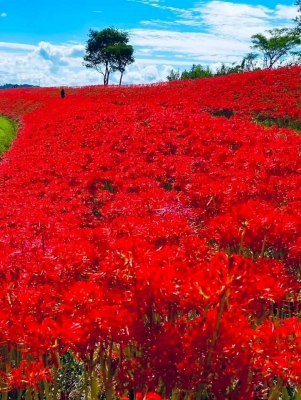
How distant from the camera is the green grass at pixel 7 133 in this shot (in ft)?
73.5

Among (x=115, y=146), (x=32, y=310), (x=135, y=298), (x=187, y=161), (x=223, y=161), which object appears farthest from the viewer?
(x=115, y=146)

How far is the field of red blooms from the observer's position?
2.65 meters

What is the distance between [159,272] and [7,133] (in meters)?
25.7

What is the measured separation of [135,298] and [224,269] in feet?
2.53

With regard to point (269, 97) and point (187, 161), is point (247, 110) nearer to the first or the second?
point (269, 97)

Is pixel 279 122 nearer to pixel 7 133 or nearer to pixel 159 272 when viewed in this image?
pixel 159 272

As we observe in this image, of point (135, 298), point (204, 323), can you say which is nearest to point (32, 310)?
point (135, 298)

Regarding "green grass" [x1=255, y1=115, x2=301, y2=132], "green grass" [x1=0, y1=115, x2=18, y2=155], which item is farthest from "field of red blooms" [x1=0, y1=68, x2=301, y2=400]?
"green grass" [x1=0, y1=115, x2=18, y2=155]

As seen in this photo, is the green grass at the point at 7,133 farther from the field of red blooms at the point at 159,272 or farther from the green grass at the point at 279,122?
the green grass at the point at 279,122

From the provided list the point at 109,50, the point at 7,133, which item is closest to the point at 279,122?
the point at 7,133

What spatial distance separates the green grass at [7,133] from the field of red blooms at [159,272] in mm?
10225

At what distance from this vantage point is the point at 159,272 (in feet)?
9.00

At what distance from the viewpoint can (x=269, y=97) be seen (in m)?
19.8

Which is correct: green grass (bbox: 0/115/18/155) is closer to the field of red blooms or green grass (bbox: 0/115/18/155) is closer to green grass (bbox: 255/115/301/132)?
the field of red blooms
